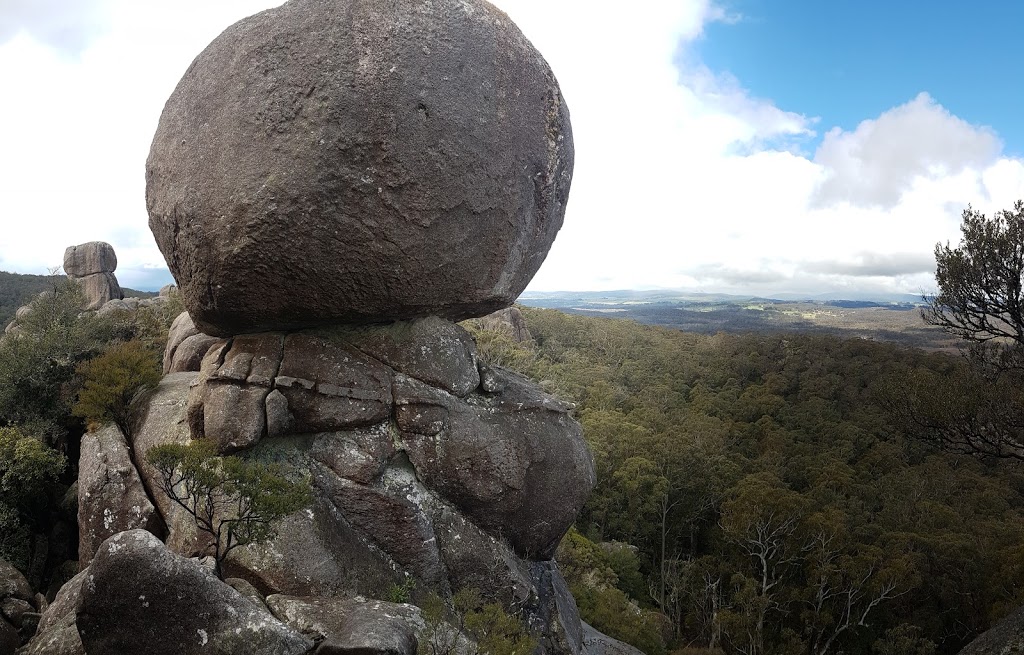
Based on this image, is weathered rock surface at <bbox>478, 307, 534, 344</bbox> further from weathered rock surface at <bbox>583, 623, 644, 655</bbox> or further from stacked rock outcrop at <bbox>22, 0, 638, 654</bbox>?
stacked rock outcrop at <bbox>22, 0, 638, 654</bbox>

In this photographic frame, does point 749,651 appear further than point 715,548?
No

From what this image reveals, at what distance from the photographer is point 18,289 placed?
2795 inches

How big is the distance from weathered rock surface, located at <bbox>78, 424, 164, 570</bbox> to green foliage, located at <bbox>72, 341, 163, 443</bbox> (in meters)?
0.87

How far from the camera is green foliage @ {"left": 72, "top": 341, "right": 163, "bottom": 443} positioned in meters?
11.0

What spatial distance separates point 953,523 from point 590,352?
53488 mm

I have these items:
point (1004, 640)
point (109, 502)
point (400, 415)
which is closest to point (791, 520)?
point (1004, 640)

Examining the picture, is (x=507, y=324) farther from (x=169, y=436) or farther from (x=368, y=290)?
(x=368, y=290)

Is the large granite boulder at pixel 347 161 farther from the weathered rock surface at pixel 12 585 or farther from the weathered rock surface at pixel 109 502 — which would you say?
the weathered rock surface at pixel 12 585

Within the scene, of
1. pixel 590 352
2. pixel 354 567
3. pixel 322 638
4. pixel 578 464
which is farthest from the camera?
pixel 590 352

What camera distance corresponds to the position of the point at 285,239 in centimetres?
820

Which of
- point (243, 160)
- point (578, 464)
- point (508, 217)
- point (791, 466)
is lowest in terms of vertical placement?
point (791, 466)

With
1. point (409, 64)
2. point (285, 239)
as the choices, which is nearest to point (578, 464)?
point (285, 239)

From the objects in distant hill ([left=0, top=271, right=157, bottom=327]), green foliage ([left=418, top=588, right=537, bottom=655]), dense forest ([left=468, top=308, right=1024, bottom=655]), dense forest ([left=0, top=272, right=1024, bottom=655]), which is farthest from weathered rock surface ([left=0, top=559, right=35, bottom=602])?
distant hill ([left=0, top=271, right=157, bottom=327])

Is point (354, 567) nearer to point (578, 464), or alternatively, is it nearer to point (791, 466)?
point (578, 464)
